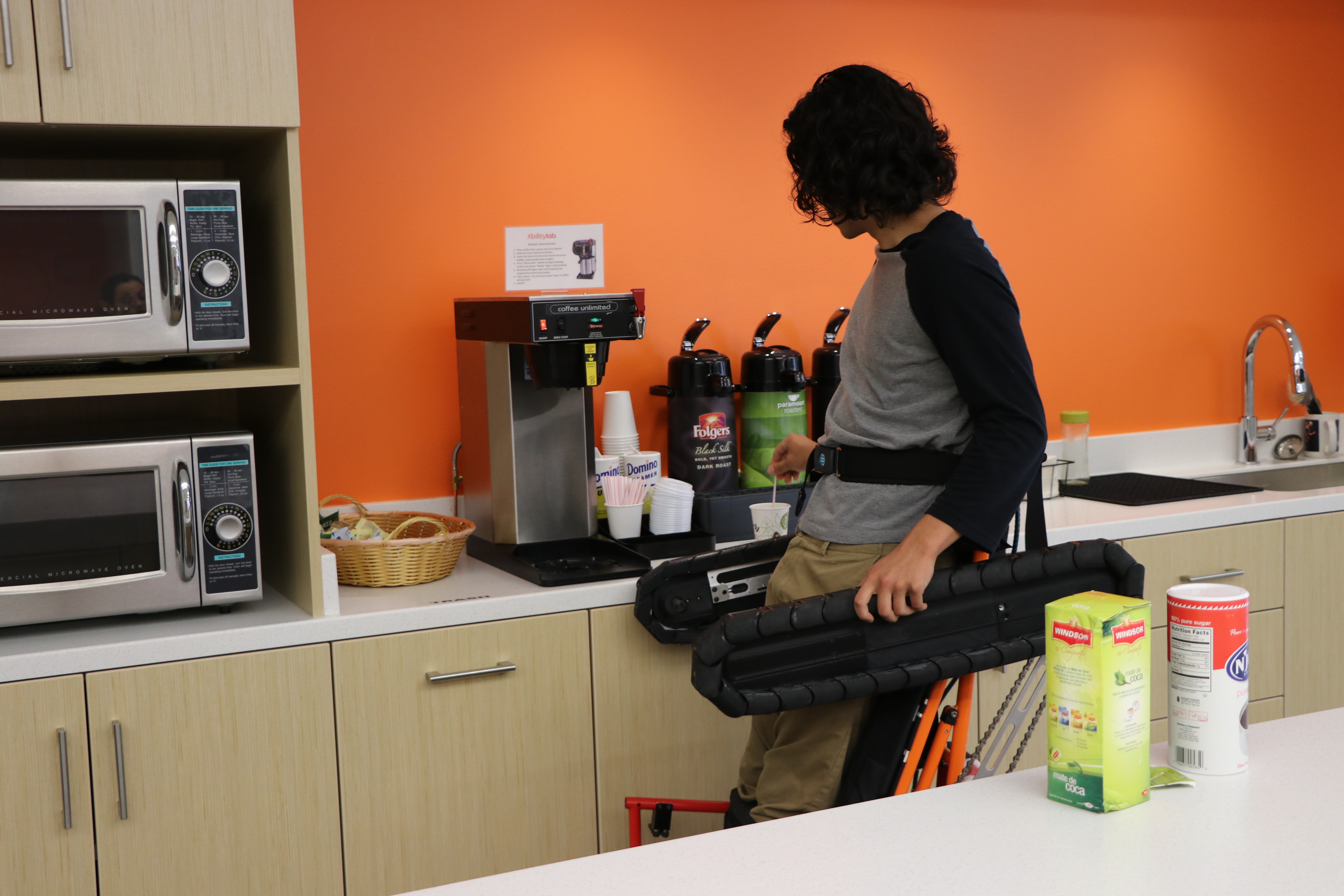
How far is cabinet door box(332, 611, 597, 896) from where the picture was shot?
1.96 metres

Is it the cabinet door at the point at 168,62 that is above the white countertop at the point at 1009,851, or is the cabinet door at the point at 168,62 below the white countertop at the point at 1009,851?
above

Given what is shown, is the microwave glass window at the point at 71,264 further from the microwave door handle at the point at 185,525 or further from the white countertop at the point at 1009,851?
the white countertop at the point at 1009,851

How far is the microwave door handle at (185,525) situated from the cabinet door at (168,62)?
554mm

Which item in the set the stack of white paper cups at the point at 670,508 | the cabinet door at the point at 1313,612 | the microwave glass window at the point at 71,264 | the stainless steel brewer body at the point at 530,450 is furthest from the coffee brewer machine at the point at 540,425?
the cabinet door at the point at 1313,612

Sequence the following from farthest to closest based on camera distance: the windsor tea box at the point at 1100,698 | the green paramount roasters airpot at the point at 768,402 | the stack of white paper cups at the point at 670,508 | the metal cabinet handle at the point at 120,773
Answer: the green paramount roasters airpot at the point at 768,402 < the stack of white paper cups at the point at 670,508 < the metal cabinet handle at the point at 120,773 < the windsor tea box at the point at 1100,698

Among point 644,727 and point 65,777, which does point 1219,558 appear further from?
point 65,777

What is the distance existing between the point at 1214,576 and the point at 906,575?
139 centimetres

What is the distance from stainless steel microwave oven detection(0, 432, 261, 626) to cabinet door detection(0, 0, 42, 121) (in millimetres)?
506

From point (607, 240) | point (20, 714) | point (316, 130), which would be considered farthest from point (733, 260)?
point (20, 714)

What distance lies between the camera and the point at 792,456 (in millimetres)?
2096

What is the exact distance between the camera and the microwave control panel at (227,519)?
6.32 ft

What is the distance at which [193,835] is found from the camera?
1.86 m

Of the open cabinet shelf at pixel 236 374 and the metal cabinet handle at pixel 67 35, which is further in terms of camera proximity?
the open cabinet shelf at pixel 236 374

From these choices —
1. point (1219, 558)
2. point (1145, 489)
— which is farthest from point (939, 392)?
point (1145, 489)
